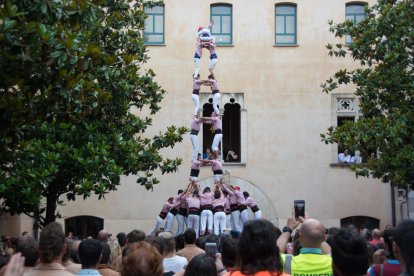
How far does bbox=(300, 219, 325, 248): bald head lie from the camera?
697cm

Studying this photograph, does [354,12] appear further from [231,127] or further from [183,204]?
[183,204]

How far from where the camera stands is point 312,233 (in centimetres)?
699

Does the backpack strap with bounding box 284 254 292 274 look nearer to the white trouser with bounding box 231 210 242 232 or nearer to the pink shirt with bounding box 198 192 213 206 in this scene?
the white trouser with bounding box 231 210 242 232

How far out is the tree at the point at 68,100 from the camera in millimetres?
10508

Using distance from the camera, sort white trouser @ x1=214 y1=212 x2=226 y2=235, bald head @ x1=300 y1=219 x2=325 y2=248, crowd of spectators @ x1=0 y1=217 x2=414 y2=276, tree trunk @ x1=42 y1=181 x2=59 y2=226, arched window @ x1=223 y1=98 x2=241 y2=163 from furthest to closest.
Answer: arched window @ x1=223 y1=98 x2=241 y2=163
white trouser @ x1=214 y1=212 x2=226 y2=235
tree trunk @ x1=42 y1=181 x2=59 y2=226
bald head @ x1=300 y1=219 x2=325 y2=248
crowd of spectators @ x1=0 y1=217 x2=414 y2=276

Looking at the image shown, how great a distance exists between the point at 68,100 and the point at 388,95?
43.5 ft

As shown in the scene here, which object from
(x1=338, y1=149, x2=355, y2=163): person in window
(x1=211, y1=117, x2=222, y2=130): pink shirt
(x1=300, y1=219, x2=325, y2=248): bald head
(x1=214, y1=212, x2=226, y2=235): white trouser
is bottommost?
(x1=214, y1=212, x2=226, y2=235): white trouser

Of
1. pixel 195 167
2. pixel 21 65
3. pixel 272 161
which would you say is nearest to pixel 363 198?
pixel 272 161

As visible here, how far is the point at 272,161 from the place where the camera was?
31750 millimetres

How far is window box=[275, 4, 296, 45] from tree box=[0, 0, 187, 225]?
10.4m

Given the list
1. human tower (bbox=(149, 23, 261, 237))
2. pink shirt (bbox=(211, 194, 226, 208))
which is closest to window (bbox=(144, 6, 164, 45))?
human tower (bbox=(149, 23, 261, 237))

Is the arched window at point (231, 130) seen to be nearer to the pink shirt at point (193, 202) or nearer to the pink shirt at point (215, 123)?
the pink shirt at point (215, 123)

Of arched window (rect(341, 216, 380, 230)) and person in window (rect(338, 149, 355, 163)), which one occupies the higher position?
person in window (rect(338, 149, 355, 163))

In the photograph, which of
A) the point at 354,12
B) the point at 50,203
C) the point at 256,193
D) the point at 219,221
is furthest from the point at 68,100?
the point at 354,12
